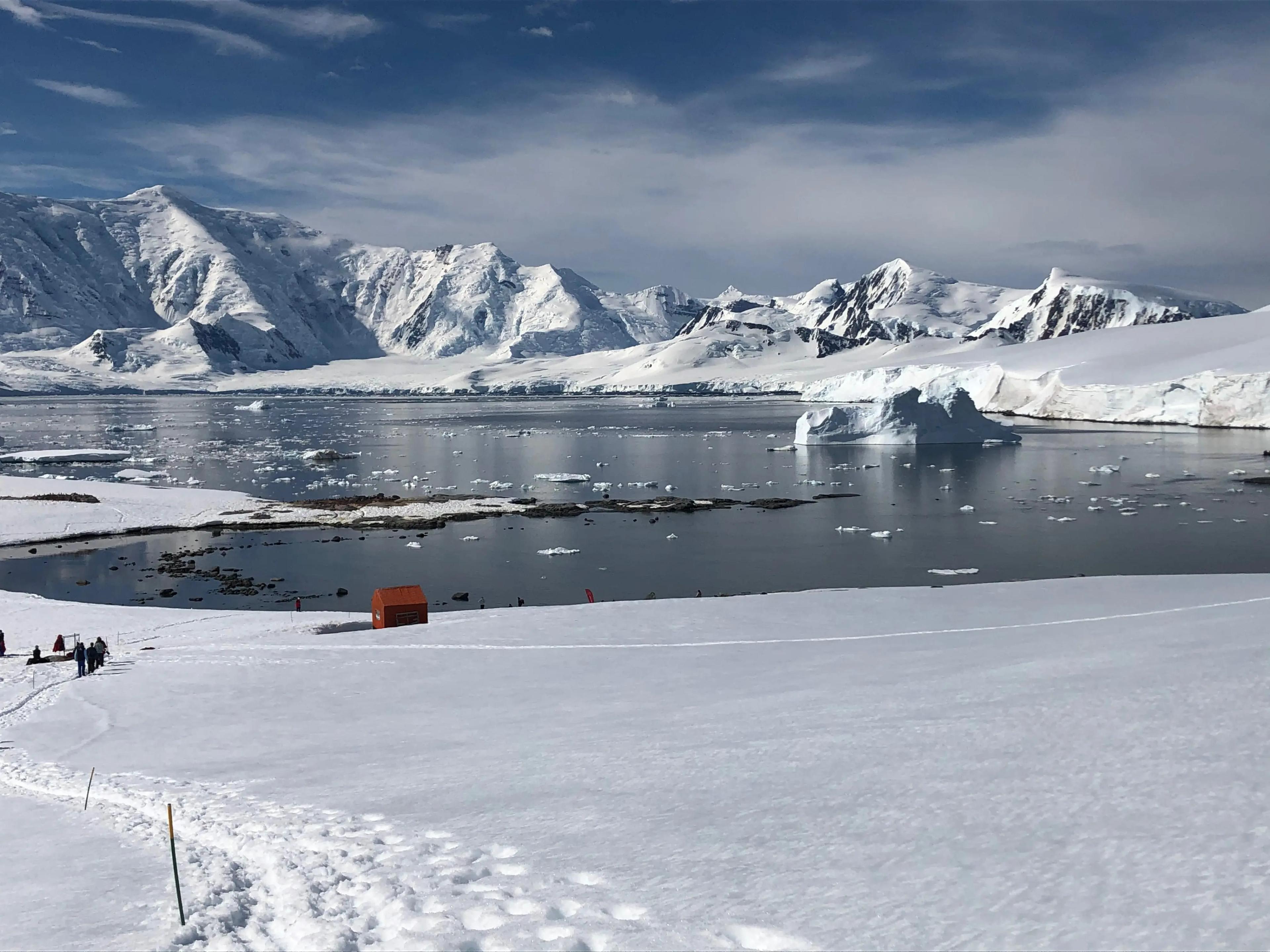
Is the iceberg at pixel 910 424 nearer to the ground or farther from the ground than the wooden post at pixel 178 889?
farther from the ground

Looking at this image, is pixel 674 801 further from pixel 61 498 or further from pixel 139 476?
pixel 139 476

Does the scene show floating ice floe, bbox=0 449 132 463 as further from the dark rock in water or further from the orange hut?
the orange hut

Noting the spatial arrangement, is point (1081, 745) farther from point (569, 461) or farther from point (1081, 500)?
point (569, 461)

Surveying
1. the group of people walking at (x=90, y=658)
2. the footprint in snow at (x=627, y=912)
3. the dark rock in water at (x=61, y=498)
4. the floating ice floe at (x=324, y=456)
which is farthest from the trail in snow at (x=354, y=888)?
the floating ice floe at (x=324, y=456)

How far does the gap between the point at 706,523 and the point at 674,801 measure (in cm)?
3005

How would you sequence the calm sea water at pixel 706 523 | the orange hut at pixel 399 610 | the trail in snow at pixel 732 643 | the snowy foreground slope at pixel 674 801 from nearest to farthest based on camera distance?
the snowy foreground slope at pixel 674 801, the trail in snow at pixel 732 643, the orange hut at pixel 399 610, the calm sea water at pixel 706 523

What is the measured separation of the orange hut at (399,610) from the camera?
67.4 feet

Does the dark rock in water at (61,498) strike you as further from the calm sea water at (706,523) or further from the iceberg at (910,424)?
the iceberg at (910,424)

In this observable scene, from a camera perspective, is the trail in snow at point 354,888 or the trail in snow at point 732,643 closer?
the trail in snow at point 354,888

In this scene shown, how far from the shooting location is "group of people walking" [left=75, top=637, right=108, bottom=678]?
1645 centimetres

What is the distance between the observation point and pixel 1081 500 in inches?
1580

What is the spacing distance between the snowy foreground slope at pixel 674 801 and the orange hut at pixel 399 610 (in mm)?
4789

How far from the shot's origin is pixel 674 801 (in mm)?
7887

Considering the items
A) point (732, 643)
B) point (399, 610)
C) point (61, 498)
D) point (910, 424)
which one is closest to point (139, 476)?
point (61, 498)
